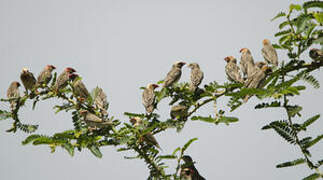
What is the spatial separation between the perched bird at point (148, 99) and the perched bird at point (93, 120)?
60cm

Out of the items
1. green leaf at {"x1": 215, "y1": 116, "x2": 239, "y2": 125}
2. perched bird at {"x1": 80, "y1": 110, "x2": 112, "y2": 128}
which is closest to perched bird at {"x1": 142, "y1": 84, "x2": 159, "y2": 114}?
perched bird at {"x1": 80, "y1": 110, "x2": 112, "y2": 128}

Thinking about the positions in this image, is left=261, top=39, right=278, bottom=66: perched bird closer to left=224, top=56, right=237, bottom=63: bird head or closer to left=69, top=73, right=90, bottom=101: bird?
left=224, top=56, right=237, bottom=63: bird head

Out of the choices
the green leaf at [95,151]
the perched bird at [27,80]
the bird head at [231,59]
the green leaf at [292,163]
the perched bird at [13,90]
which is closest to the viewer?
the green leaf at [292,163]

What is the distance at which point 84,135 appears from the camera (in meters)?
3.42

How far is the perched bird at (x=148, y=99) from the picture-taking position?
4154mm

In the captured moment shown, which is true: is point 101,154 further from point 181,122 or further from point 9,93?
point 9,93

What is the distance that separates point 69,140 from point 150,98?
1.31m

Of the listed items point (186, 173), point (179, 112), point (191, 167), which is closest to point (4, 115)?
point (179, 112)

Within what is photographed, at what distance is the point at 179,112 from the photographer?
3.74m

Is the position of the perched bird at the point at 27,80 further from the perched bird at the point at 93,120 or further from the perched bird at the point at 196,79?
the perched bird at the point at 196,79

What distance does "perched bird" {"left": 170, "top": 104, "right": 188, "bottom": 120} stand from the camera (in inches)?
146

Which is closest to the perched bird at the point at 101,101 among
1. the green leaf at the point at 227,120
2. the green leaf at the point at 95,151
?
the green leaf at the point at 95,151

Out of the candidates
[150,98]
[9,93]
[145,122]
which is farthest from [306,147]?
[9,93]

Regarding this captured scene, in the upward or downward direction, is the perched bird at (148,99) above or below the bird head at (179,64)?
below
